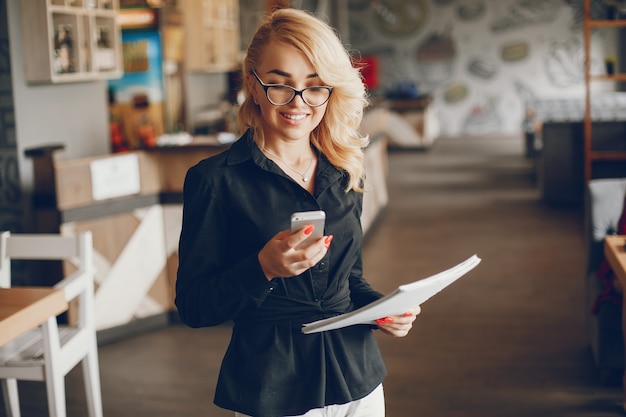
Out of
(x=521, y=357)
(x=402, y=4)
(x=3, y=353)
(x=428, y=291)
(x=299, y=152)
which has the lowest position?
(x=521, y=357)

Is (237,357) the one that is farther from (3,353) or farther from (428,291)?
(3,353)

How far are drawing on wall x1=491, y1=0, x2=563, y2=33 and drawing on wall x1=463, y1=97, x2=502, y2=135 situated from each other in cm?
141

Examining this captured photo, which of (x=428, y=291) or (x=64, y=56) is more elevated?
(x=64, y=56)

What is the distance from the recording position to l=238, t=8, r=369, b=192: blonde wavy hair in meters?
1.72

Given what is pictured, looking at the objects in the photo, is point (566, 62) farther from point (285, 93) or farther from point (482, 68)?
point (285, 93)

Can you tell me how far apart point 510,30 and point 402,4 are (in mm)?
2131

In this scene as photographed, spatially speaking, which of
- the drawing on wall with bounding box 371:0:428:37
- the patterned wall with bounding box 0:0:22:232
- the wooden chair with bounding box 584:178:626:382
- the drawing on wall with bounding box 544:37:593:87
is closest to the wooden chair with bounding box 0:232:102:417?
the patterned wall with bounding box 0:0:22:232

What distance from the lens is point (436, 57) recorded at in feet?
55.0

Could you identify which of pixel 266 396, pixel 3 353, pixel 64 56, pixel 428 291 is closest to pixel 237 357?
pixel 266 396

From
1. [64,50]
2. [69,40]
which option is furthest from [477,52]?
[64,50]

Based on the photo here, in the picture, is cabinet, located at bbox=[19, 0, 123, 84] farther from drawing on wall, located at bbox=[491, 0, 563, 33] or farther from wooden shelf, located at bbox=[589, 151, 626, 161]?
drawing on wall, located at bbox=[491, 0, 563, 33]

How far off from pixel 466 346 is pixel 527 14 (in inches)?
498

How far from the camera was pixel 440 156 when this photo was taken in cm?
1388

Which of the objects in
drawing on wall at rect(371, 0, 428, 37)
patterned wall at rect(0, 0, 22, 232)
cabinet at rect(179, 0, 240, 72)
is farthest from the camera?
drawing on wall at rect(371, 0, 428, 37)
